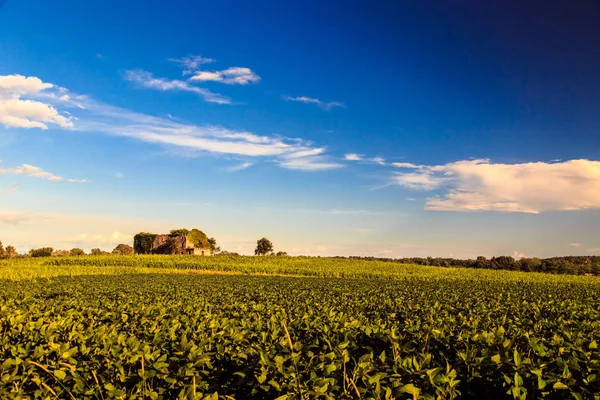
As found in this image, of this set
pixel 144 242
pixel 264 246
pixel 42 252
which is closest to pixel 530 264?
pixel 264 246

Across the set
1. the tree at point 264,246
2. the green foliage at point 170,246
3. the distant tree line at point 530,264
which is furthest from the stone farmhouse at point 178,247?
the distant tree line at point 530,264

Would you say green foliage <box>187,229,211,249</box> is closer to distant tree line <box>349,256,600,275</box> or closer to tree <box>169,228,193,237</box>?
Answer: tree <box>169,228,193,237</box>

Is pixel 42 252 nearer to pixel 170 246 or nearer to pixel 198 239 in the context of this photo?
pixel 170 246

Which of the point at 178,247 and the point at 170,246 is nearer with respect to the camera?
the point at 178,247

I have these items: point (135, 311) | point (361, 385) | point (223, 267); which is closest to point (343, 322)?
point (361, 385)

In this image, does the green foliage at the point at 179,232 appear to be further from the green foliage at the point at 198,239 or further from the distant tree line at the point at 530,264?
the distant tree line at the point at 530,264

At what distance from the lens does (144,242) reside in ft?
332

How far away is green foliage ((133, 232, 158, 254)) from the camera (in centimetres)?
10125

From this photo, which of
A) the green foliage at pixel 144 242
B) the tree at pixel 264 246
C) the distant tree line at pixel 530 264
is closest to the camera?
the distant tree line at pixel 530 264

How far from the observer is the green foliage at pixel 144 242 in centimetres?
10125

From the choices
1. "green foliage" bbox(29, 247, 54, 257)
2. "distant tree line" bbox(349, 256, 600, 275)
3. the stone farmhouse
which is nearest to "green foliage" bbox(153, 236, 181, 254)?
the stone farmhouse

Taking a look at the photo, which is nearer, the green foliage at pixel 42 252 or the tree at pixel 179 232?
the green foliage at pixel 42 252

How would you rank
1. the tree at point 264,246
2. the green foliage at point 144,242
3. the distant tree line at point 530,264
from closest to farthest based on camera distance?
1. the distant tree line at point 530,264
2. the green foliage at point 144,242
3. the tree at point 264,246

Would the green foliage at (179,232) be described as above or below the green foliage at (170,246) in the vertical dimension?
above
